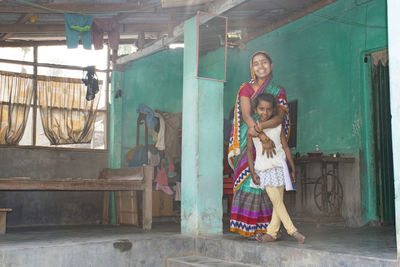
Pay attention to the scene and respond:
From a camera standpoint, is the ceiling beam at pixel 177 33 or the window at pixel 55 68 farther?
the window at pixel 55 68

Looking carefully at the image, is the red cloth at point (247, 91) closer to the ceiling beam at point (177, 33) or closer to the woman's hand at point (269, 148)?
the woman's hand at point (269, 148)

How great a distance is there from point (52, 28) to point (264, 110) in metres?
5.34

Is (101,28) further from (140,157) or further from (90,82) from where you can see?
(140,157)

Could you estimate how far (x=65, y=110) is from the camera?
966 cm

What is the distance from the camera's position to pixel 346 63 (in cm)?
791

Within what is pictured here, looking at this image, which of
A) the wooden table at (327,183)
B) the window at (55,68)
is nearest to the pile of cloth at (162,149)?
the window at (55,68)

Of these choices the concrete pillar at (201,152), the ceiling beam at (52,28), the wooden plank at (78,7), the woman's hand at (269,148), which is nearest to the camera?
the woman's hand at (269,148)

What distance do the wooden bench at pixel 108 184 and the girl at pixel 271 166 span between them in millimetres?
2305

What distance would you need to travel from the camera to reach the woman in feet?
17.1

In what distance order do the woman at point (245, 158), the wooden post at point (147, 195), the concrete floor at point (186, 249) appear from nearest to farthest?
the concrete floor at point (186, 249)
the woman at point (245, 158)
the wooden post at point (147, 195)

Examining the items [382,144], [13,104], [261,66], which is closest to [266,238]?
[261,66]

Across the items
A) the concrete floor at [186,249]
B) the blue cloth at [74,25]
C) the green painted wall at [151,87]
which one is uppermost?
the blue cloth at [74,25]

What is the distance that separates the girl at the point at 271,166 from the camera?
4.87m

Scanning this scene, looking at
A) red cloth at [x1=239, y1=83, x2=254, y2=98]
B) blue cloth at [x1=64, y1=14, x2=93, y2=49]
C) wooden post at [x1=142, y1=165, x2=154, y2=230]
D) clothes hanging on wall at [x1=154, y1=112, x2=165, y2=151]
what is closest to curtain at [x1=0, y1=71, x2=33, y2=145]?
blue cloth at [x1=64, y1=14, x2=93, y2=49]
